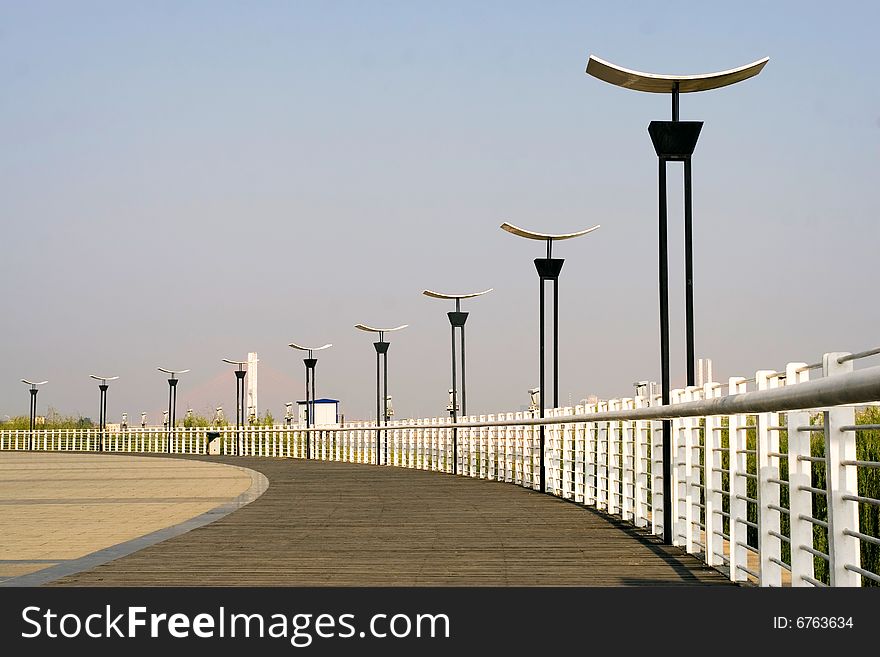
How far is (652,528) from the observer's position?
11.2 m

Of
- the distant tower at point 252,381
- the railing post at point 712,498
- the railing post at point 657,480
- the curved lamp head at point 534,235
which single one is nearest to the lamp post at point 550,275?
the curved lamp head at point 534,235

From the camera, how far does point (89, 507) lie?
16047mm

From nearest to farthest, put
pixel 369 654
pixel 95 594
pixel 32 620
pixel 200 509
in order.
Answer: pixel 369 654 < pixel 32 620 < pixel 95 594 < pixel 200 509

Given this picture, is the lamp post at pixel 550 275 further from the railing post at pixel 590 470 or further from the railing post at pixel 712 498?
the railing post at pixel 712 498

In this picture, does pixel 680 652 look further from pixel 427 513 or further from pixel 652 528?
pixel 427 513

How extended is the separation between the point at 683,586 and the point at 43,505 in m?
11.3

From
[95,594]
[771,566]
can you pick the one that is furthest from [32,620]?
[771,566]

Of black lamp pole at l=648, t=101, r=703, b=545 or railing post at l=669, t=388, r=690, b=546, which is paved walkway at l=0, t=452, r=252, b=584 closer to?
railing post at l=669, t=388, r=690, b=546

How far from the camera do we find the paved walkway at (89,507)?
1011 cm

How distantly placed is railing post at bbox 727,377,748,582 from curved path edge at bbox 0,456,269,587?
392cm

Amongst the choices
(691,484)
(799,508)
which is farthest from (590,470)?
(799,508)

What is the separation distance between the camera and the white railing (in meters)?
5.30

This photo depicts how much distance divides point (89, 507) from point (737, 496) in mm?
10619

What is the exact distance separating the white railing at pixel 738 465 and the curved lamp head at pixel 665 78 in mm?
3135
